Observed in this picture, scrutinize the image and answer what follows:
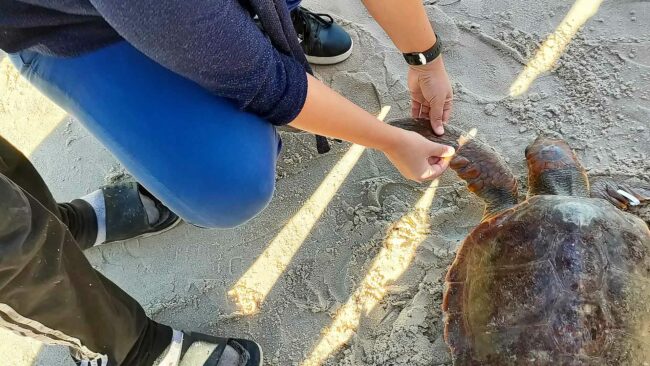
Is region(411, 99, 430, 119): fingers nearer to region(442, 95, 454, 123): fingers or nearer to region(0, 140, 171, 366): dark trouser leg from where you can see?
Result: region(442, 95, 454, 123): fingers

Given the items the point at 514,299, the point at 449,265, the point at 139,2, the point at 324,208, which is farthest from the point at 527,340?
the point at 139,2

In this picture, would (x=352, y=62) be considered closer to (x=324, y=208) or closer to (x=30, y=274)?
(x=324, y=208)

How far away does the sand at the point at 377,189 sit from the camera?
1378 mm

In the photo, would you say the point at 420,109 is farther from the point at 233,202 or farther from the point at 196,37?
the point at 196,37

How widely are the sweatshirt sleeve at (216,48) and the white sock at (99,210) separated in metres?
0.69

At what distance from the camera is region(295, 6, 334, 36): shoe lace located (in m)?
1.70

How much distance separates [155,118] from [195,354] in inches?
23.6

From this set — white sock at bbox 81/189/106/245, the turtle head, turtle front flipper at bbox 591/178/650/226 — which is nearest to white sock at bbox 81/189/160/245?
white sock at bbox 81/189/106/245

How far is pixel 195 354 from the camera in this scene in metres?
1.32

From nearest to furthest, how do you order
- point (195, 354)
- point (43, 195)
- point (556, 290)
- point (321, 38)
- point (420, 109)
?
point (556, 290), point (43, 195), point (195, 354), point (420, 109), point (321, 38)

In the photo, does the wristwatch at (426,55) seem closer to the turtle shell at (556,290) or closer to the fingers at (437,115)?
the fingers at (437,115)

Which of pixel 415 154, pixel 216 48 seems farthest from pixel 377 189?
pixel 216 48

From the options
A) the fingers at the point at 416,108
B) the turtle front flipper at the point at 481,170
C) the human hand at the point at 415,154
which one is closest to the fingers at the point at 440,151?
the human hand at the point at 415,154

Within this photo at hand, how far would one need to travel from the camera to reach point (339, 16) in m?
1.87
